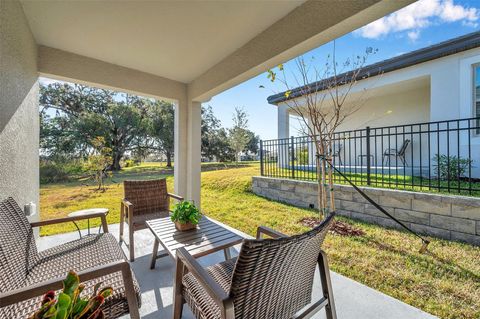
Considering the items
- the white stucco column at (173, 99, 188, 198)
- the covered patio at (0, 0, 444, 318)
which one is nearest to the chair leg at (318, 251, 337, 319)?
the covered patio at (0, 0, 444, 318)

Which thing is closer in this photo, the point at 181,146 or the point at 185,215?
the point at 185,215

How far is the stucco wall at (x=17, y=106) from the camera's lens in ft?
6.16

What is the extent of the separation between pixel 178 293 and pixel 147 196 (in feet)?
6.97

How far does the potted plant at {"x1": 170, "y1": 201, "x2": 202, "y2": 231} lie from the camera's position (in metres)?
2.26

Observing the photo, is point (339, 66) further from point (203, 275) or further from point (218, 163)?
A: point (218, 163)

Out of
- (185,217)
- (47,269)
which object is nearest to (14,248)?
(47,269)

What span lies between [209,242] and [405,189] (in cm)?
352

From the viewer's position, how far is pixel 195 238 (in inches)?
83.8

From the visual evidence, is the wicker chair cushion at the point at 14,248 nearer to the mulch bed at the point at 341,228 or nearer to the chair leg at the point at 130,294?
the chair leg at the point at 130,294

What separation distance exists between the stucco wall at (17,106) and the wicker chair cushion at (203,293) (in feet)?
5.91

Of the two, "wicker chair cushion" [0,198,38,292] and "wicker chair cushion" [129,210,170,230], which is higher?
"wicker chair cushion" [0,198,38,292]

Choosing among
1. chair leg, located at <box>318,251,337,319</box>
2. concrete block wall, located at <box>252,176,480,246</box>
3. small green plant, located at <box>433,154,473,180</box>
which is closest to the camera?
chair leg, located at <box>318,251,337,319</box>

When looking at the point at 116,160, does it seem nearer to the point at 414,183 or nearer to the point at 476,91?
the point at 414,183

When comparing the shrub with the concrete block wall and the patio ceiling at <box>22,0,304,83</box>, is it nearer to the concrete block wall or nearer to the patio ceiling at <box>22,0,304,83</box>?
the patio ceiling at <box>22,0,304,83</box>
